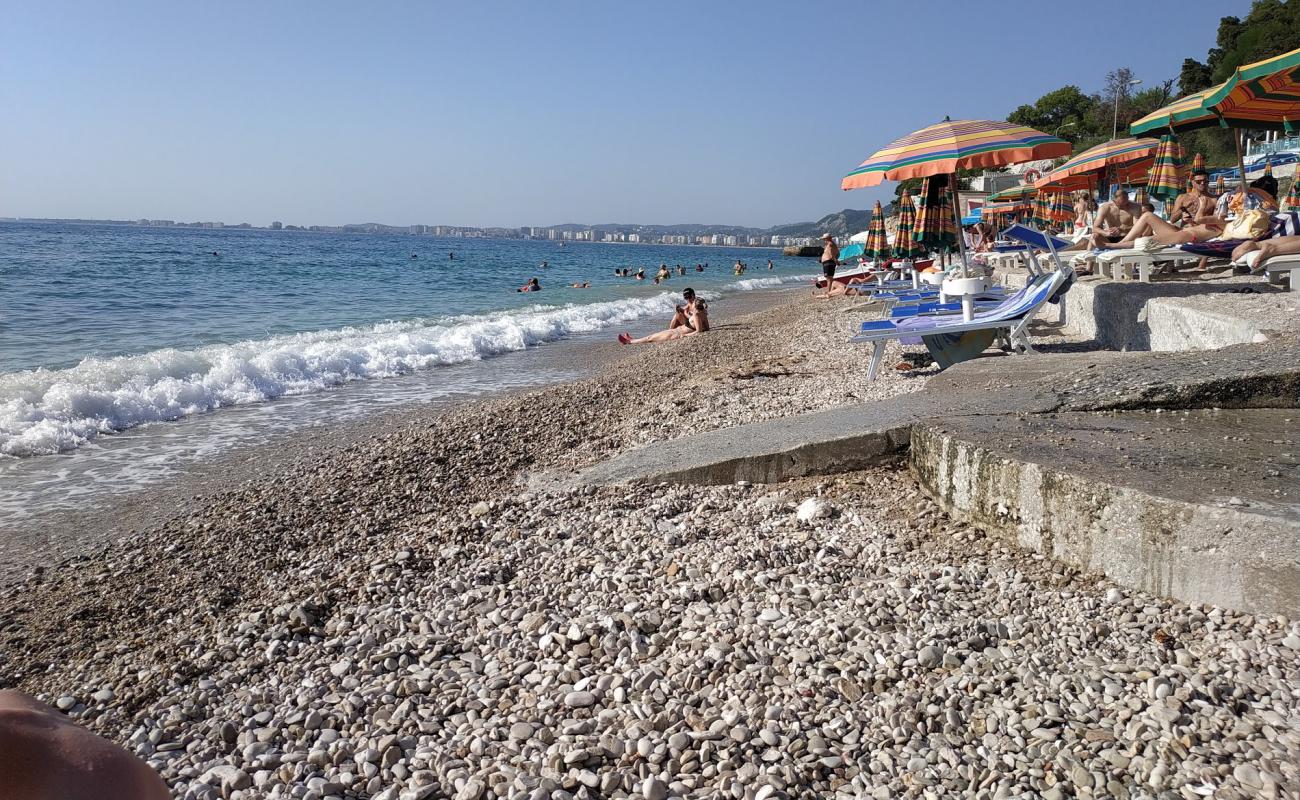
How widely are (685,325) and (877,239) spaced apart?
501cm

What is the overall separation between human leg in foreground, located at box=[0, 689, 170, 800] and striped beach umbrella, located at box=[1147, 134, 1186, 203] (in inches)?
510

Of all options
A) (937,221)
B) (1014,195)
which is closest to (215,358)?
(937,221)

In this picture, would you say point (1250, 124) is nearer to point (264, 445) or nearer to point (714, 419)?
point (714, 419)

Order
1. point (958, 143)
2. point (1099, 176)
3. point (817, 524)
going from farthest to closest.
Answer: point (1099, 176) < point (958, 143) < point (817, 524)

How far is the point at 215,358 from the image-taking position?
1147cm

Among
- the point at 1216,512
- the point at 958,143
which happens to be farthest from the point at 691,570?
the point at 958,143

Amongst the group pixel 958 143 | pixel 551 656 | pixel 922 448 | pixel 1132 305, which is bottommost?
pixel 551 656

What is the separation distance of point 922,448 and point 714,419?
2.92 metres

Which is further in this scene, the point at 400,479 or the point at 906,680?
the point at 400,479

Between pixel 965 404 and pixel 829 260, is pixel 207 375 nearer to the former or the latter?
pixel 965 404

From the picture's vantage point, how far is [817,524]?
4.16 metres

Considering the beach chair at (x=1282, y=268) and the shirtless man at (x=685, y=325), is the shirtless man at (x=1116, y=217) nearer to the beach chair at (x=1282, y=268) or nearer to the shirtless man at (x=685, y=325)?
the beach chair at (x=1282, y=268)

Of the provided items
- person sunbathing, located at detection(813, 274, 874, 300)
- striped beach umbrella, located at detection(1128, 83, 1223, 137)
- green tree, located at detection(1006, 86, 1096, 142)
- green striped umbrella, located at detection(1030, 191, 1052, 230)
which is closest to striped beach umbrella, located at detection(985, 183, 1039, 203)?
green striped umbrella, located at detection(1030, 191, 1052, 230)

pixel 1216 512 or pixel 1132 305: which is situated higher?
pixel 1132 305
